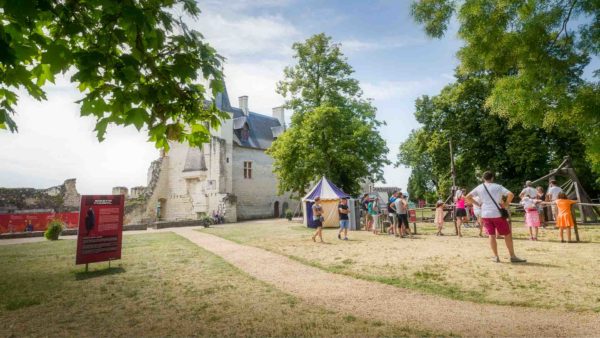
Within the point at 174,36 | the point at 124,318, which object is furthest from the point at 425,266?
the point at 174,36

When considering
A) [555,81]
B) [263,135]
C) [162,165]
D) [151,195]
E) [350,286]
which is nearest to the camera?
[555,81]

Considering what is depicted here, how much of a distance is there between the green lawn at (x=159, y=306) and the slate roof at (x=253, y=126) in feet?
97.6

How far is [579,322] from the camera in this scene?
4.08 metres

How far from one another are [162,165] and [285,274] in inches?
1335

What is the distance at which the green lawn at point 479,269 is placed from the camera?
205 inches

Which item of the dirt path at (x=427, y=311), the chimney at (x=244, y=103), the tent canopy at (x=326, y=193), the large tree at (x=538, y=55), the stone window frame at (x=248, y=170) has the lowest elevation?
the dirt path at (x=427, y=311)

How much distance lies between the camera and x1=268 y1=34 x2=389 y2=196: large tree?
2550 centimetres

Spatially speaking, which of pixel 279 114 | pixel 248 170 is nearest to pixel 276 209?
pixel 248 170

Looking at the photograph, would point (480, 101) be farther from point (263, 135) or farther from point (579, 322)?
point (579, 322)

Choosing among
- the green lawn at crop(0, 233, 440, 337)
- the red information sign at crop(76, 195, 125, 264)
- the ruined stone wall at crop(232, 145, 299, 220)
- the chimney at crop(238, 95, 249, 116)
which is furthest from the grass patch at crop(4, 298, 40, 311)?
the chimney at crop(238, 95, 249, 116)

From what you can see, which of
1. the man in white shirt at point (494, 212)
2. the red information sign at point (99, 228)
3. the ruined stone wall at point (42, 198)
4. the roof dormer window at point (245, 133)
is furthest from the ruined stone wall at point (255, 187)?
the man in white shirt at point (494, 212)

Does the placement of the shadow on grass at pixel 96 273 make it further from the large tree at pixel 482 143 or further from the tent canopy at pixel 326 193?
the large tree at pixel 482 143

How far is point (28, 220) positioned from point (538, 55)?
29.0m

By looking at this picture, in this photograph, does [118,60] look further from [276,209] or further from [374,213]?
[276,209]
